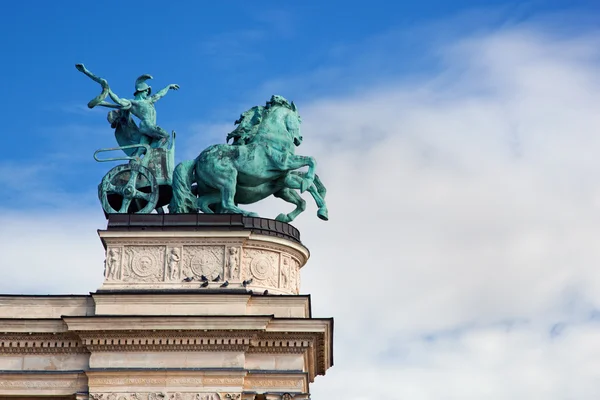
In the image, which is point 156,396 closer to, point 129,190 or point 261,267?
point 261,267

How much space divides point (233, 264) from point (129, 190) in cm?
414

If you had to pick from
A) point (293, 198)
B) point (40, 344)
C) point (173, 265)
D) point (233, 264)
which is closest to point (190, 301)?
point (173, 265)

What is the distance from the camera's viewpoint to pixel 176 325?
108 ft

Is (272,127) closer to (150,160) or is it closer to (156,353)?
Result: (150,160)

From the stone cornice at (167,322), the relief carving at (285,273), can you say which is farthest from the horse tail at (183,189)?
the stone cornice at (167,322)

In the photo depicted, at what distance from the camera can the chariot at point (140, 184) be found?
1416 inches

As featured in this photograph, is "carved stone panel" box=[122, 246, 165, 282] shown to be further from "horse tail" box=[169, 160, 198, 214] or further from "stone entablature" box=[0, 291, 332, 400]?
"horse tail" box=[169, 160, 198, 214]

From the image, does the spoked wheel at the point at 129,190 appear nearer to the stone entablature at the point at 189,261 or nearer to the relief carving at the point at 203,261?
the stone entablature at the point at 189,261

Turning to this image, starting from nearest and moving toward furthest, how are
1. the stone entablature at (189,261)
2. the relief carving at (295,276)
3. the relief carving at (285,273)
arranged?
1. the stone entablature at (189,261)
2. the relief carving at (285,273)
3. the relief carving at (295,276)

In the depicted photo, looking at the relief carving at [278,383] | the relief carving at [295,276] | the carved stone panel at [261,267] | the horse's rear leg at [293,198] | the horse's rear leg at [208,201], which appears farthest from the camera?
the horse's rear leg at [293,198]

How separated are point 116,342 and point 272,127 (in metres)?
8.22

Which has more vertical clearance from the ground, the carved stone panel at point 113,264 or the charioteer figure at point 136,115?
the charioteer figure at point 136,115

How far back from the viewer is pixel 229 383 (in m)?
32.5

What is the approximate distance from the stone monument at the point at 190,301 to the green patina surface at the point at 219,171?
43 millimetres
